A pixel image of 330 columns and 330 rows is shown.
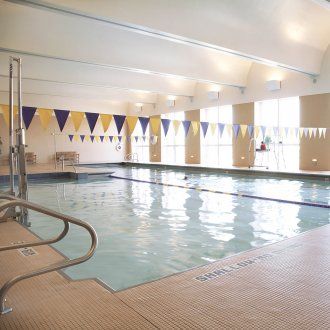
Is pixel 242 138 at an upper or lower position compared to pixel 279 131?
lower

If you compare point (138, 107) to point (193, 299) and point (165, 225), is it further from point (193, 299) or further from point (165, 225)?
point (193, 299)

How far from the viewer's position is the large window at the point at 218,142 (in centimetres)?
1495

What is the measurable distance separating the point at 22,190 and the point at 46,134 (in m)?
15.2

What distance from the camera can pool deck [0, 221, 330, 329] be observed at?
181cm

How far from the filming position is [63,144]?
1906cm

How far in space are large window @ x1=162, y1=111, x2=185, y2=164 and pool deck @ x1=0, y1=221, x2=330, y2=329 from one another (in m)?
15.1

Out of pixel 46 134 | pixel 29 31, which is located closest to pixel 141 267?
pixel 29 31

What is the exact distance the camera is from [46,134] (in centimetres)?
1842

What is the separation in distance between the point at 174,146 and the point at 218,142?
3.44 metres

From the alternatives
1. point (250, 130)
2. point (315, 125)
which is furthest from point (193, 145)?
point (315, 125)

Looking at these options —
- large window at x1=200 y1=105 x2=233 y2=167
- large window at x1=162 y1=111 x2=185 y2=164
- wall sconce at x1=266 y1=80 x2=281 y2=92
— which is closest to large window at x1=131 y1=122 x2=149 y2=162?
large window at x1=162 y1=111 x2=185 y2=164

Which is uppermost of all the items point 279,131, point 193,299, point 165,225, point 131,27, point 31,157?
point 131,27

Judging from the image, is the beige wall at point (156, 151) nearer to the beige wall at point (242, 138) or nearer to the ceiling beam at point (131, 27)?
the beige wall at point (242, 138)

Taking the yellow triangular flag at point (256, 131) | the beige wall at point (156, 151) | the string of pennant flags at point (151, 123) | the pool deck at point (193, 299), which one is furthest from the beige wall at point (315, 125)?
the pool deck at point (193, 299)
